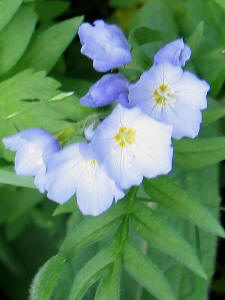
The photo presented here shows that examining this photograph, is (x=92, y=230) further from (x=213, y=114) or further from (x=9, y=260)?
(x=9, y=260)

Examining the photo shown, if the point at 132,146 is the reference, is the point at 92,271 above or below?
below

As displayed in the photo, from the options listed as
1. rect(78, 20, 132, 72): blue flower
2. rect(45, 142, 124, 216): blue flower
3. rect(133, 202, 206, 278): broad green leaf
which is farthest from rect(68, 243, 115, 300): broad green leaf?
rect(78, 20, 132, 72): blue flower

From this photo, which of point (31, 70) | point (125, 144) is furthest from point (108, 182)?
point (31, 70)

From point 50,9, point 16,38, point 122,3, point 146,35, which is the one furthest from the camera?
point 122,3

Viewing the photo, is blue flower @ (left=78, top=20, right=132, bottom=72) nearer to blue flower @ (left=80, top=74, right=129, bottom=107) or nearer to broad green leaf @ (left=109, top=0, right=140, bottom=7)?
blue flower @ (left=80, top=74, right=129, bottom=107)

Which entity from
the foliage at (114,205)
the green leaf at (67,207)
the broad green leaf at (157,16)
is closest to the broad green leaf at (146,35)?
the foliage at (114,205)

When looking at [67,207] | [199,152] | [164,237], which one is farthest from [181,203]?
[67,207]

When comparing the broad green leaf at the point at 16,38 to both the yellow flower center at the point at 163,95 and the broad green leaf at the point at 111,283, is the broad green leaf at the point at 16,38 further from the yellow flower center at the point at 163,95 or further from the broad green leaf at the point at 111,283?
the broad green leaf at the point at 111,283
